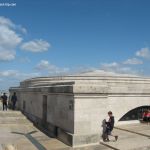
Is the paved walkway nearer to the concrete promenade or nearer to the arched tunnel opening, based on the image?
the concrete promenade

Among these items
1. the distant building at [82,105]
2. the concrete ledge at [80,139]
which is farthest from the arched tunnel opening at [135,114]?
the concrete ledge at [80,139]

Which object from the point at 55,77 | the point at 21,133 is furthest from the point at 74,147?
the point at 55,77

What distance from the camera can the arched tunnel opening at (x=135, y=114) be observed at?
18520mm

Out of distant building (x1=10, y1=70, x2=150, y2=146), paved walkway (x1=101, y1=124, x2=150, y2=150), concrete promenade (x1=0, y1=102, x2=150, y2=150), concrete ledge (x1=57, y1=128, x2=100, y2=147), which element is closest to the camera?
paved walkway (x1=101, y1=124, x2=150, y2=150)

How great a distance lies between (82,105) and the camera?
13359 millimetres

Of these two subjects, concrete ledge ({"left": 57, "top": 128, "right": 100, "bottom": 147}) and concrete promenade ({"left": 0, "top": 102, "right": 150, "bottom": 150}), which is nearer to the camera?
concrete promenade ({"left": 0, "top": 102, "right": 150, "bottom": 150})

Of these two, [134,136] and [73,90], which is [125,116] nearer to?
[134,136]

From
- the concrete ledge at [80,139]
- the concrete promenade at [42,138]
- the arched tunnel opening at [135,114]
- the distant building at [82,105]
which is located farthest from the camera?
the arched tunnel opening at [135,114]

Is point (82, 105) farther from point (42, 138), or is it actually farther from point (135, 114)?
point (135, 114)

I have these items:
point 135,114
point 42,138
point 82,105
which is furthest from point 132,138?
point 135,114

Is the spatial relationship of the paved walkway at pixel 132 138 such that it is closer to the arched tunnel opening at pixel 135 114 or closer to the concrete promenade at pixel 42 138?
the concrete promenade at pixel 42 138

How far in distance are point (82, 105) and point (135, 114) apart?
6.75 meters

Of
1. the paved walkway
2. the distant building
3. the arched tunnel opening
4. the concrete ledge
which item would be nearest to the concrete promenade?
the paved walkway

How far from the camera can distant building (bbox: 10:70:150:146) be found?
13.3 metres
